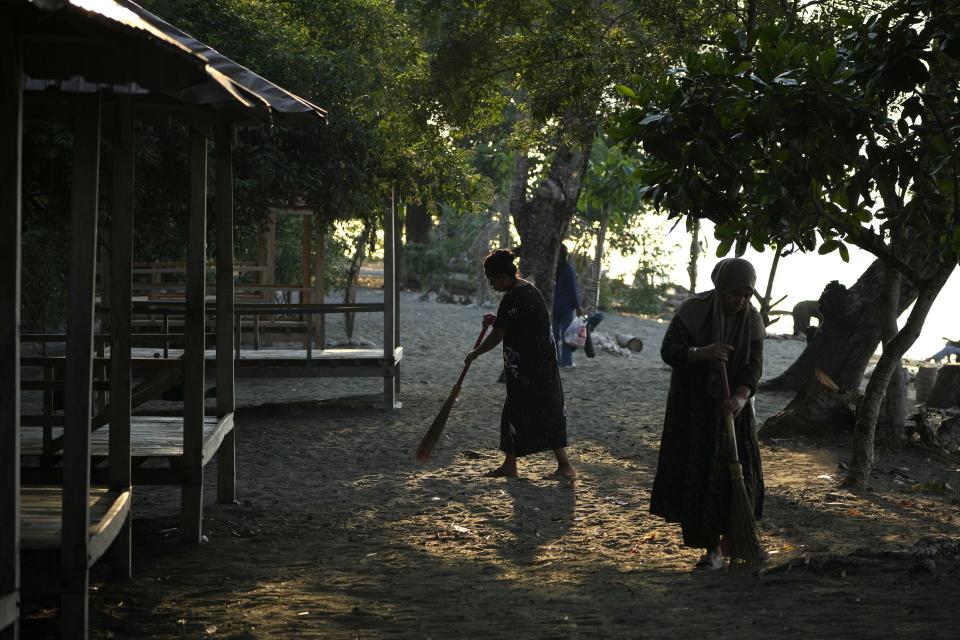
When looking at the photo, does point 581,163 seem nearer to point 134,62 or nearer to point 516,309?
point 516,309

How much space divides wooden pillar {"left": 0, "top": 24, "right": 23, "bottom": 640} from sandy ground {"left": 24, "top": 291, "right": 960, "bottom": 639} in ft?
4.41

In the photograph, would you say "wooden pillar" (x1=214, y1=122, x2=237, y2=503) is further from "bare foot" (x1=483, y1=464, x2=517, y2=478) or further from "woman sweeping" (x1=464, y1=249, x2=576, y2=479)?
"bare foot" (x1=483, y1=464, x2=517, y2=478)

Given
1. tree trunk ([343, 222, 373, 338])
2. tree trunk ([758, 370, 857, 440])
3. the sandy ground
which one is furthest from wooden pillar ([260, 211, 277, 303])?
tree trunk ([758, 370, 857, 440])

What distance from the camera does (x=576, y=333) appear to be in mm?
16984

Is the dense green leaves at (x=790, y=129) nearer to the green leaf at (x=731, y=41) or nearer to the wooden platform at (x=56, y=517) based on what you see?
the green leaf at (x=731, y=41)

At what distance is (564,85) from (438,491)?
5123 mm

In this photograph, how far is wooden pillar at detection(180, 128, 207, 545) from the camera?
6371mm

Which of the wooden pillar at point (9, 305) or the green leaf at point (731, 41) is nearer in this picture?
the wooden pillar at point (9, 305)

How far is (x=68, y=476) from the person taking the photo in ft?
14.3

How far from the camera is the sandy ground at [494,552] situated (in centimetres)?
517

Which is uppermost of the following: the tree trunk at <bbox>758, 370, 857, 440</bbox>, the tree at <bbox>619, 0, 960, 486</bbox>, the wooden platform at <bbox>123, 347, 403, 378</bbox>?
the tree at <bbox>619, 0, 960, 486</bbox>

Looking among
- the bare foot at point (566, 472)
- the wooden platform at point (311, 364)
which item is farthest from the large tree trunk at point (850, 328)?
the bare foot at point (566, 472)

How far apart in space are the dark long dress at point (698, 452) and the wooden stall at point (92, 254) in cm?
239

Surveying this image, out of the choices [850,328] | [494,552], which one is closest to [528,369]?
[494,552]
